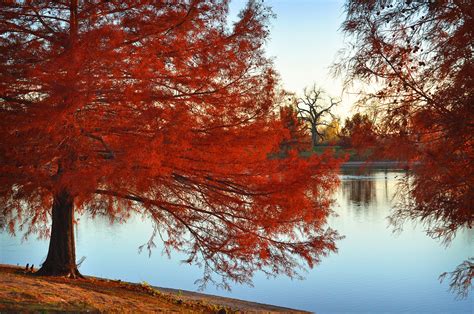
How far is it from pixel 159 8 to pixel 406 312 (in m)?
8.06

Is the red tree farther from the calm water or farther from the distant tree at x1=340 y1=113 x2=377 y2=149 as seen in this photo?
the calm water

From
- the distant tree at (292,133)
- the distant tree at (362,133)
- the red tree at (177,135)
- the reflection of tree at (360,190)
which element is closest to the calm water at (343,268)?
the distant tree at (292,133)

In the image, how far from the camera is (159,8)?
9383 millimetres

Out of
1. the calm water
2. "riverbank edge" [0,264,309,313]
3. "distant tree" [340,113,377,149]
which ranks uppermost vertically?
"distant tree" [340,113,377,149]

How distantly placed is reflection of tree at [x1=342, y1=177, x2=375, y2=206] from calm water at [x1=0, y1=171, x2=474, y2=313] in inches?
226

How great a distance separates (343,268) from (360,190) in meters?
18.1

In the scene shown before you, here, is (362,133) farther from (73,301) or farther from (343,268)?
(343,268)

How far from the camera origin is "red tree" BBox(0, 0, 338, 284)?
8.45 m

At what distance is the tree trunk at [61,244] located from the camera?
10.5m

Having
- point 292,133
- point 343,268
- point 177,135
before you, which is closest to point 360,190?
point 343,268

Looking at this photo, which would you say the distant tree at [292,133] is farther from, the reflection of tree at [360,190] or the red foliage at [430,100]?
the reflection of tree at [360,190]

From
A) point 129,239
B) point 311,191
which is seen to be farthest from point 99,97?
point 129,239

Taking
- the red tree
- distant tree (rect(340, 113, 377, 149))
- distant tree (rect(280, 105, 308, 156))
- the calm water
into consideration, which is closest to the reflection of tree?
the calm water

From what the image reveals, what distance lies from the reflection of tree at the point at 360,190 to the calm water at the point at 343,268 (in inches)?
226
